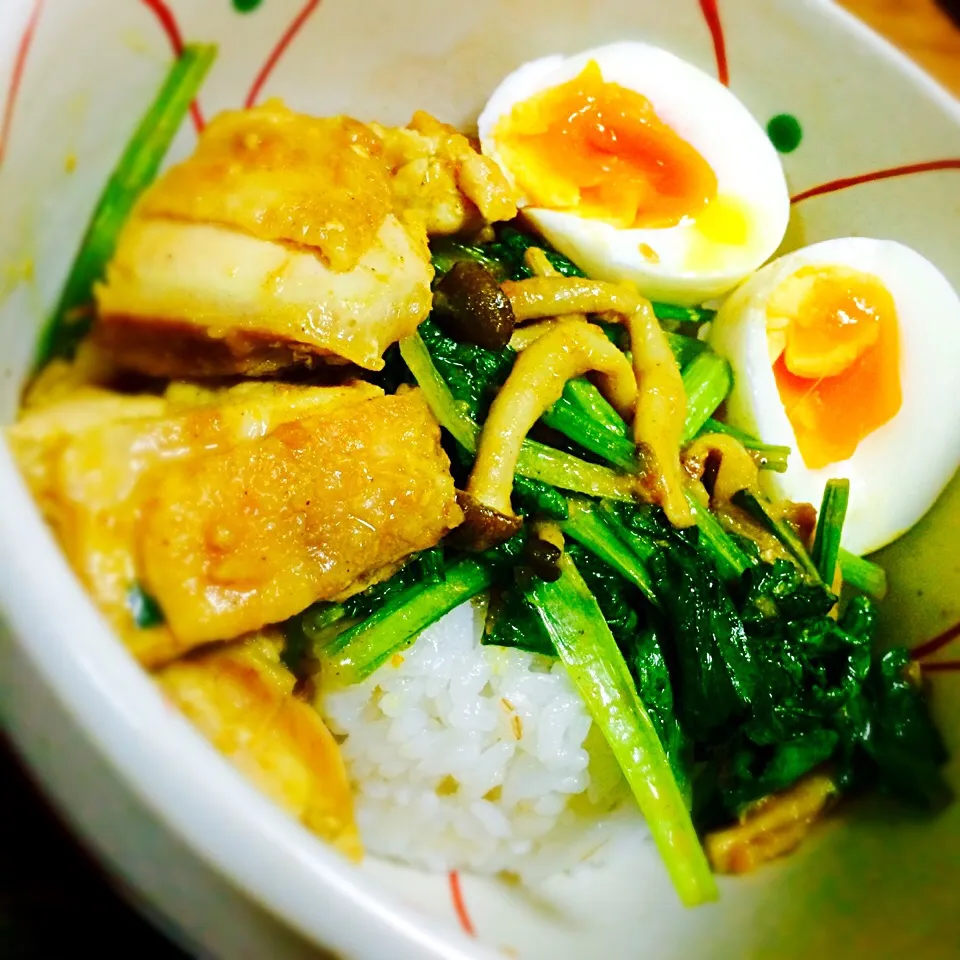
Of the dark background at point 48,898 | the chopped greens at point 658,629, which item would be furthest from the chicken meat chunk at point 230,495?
the dark background at point 48,898

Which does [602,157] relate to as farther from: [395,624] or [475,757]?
[475,757]

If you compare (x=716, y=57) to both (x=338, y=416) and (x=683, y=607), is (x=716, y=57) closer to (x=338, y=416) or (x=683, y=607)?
(x=683, y=607)

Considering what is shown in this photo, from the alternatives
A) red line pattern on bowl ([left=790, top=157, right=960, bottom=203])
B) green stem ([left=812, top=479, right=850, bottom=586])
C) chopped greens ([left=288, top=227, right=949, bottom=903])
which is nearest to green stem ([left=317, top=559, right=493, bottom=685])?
chopped greens ([left=288, top=227, right=949, bottom=903])

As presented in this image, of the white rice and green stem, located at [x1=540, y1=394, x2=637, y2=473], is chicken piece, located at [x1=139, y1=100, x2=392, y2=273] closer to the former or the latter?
green stem, located at [x1=540, y1=394, x2=637, y2=473]

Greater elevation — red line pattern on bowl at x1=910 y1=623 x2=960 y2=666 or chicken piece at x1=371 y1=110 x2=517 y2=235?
chicken piece at x1=371 y1=110 x2=517 y2=235

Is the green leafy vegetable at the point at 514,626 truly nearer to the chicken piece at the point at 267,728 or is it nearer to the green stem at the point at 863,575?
the chicken piece at the point at 267,728

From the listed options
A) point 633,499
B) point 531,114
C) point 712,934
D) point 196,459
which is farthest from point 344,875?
point 531,114

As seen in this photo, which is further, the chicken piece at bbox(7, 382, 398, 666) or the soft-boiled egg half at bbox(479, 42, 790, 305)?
the soft-boiled egg half at bbox(479, 42, 790, 305)
